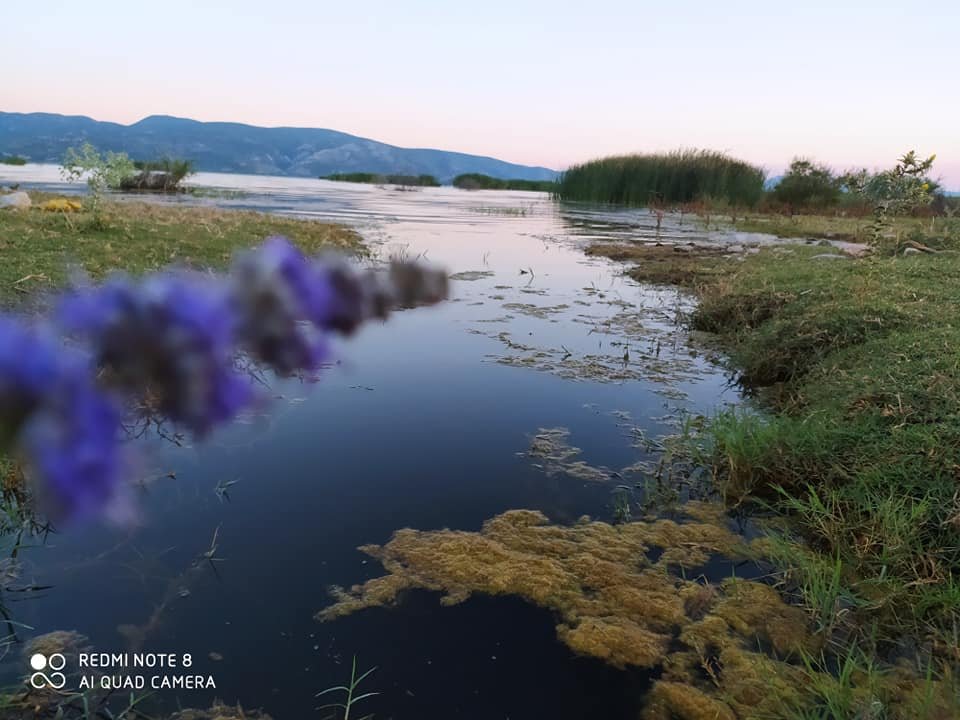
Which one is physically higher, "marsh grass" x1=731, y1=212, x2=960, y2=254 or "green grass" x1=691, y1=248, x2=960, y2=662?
"marsh grass" x1=731, y1=212, x2=960, y2=254

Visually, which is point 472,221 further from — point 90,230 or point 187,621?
point 187,621

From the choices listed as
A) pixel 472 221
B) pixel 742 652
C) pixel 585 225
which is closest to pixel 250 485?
pixel 742 652

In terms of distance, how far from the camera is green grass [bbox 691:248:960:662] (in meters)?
3.21

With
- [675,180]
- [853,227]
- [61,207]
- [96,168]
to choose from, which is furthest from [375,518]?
[675,180]

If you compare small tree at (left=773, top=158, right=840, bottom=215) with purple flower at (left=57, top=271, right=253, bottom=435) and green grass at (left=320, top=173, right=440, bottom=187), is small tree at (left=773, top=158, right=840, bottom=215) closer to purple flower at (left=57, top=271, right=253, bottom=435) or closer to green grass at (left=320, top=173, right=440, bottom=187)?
purple flower at (left=57, top=271, right=253, bottom=435)

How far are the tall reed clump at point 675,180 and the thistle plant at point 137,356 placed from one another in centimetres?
3748

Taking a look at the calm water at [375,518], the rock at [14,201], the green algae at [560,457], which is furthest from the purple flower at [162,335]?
the rock at [14,201]

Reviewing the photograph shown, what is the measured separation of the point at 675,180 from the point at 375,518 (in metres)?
38.1

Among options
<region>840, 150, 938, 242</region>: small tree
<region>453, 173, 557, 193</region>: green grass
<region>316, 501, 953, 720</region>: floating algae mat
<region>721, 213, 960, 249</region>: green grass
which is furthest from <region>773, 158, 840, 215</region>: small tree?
<region>453, 173, 557, 193</region>: green grass

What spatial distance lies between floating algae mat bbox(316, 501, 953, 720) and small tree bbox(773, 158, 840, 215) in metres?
33.2

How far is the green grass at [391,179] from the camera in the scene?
7131cm

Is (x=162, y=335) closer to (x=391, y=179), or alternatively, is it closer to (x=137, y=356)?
(x=137, y=356)

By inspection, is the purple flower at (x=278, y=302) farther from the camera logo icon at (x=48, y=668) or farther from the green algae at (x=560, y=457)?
the green algae at (x=560, y=457)

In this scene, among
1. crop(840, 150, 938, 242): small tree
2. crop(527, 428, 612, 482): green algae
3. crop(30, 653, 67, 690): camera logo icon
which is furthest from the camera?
crop(840, 150, 938, 242): small tree
